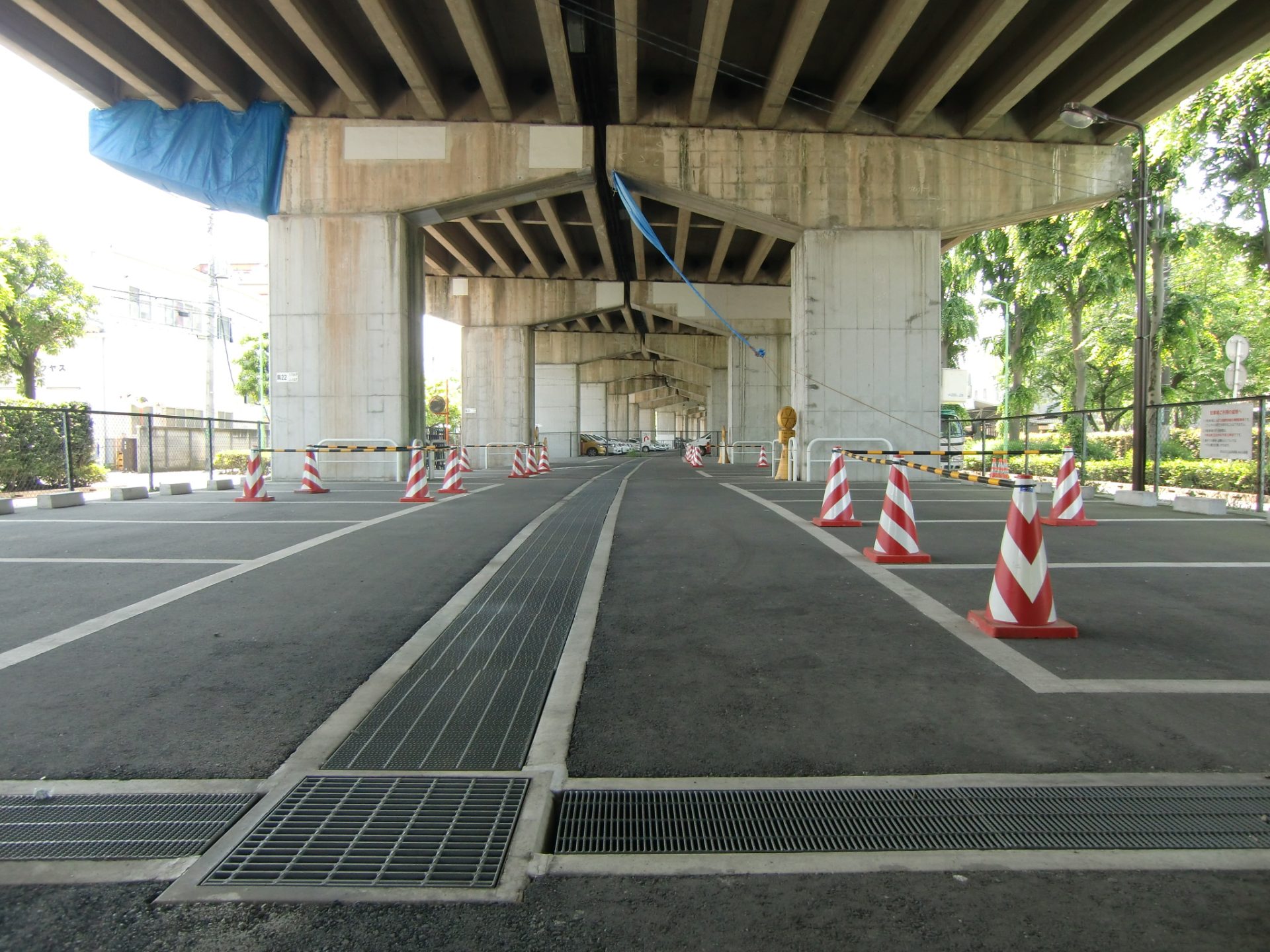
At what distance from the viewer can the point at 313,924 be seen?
215 cm

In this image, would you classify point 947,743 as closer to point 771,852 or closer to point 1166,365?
point 771,852

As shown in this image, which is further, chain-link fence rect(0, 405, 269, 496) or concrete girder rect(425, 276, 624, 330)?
concrete girder rect(425, 276, 624, 330)

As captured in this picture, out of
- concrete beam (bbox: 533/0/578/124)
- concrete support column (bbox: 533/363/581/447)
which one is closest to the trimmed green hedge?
concrete beam (bbox: 533/0/578/124)

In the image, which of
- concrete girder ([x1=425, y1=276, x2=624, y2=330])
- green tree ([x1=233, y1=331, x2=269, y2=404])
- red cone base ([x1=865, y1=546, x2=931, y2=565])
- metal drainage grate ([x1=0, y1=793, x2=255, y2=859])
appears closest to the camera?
metal drainage grate ([x1=0, y1=793, x2=255, y2=859])

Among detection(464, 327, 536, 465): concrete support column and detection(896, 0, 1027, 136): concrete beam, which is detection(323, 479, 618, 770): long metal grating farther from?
detection(464, 327, 536, 465): concrete support column

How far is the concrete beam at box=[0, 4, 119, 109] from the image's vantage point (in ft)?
49.4

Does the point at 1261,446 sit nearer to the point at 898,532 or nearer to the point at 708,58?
the point at 898,532

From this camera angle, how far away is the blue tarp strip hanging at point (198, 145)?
59.7ft

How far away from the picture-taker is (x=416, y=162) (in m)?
18.9

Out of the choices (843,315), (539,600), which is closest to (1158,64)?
(843,315)

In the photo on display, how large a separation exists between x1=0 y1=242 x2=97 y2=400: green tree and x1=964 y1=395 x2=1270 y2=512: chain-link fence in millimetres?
26911

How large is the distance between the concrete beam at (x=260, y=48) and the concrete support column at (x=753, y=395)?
71.8ft

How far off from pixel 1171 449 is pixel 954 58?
646 inches

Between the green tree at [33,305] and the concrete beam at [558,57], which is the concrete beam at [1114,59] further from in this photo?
the green tree at [33,305]
